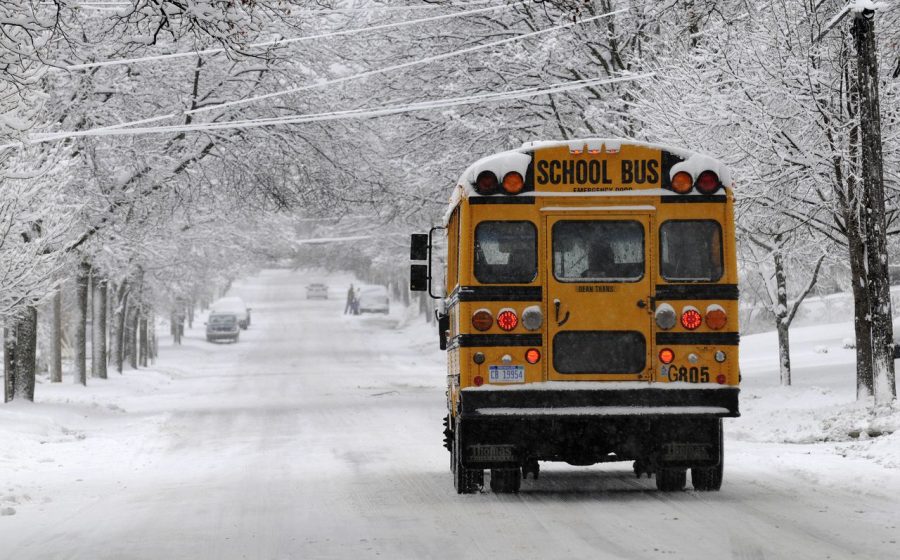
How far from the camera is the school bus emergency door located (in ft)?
34.3

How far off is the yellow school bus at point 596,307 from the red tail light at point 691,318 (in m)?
0.01

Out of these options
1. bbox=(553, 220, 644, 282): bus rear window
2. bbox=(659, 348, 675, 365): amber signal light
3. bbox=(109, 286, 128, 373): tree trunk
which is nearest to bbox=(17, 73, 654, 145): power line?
bbox=(553, 220, 644, 282): bus rear window

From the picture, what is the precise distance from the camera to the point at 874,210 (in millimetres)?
16188

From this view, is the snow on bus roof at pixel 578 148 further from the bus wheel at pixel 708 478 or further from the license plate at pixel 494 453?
the bus wheel at pixel 708 478

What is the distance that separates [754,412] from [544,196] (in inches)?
425

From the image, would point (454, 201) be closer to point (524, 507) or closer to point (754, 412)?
point (524, 507)

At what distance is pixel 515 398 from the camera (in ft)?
34.1

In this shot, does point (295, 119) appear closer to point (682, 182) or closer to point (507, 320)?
point (507, 320)

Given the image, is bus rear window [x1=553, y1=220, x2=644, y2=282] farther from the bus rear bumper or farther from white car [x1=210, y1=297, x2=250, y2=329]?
white car [x1=210, y1=297, x2=250, y2=329]

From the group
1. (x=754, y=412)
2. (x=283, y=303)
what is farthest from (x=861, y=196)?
(x=283, y=303)

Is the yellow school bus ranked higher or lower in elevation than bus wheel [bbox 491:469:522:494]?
higher

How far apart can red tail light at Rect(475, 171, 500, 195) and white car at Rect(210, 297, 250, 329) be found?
5561 centimetres

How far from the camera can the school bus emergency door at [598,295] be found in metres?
10.5

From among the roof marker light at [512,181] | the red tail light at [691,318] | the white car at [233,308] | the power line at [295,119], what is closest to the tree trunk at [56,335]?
the power line at [295,119]
